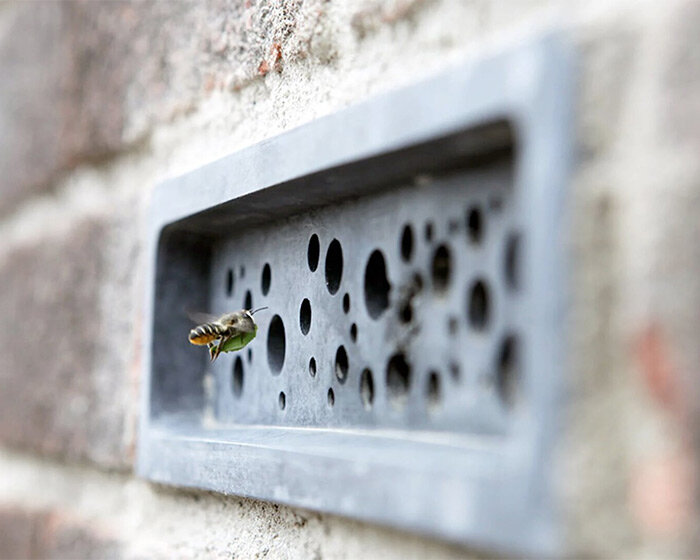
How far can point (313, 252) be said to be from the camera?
560 millimetres

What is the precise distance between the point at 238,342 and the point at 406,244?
7.7 inches

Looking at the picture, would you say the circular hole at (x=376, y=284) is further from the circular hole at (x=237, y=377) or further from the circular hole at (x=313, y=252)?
the circular hole at (x=237, y=377)

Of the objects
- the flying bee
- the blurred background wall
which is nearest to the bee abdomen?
the flying bee

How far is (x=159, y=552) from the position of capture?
69 cm

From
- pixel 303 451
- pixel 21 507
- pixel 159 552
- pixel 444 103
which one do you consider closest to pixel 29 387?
pixel 21 507

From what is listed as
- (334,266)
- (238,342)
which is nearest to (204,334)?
(238,342)

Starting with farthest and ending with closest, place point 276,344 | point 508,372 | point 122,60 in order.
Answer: point 122,60 < point 276,344 < point 508,372

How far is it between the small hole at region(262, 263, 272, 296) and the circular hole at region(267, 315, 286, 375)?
2 centimetres

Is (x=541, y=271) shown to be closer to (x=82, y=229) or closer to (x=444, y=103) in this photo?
(x=444, y=103)

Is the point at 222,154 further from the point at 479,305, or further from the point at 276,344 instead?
the point at 479,305

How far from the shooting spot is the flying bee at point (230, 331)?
620mm

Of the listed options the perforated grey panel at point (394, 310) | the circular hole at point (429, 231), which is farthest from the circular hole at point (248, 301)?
the circular hole at point (429, 231)

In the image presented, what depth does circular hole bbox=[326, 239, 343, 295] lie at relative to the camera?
54 cm

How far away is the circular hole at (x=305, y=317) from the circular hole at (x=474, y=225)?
161 mm
